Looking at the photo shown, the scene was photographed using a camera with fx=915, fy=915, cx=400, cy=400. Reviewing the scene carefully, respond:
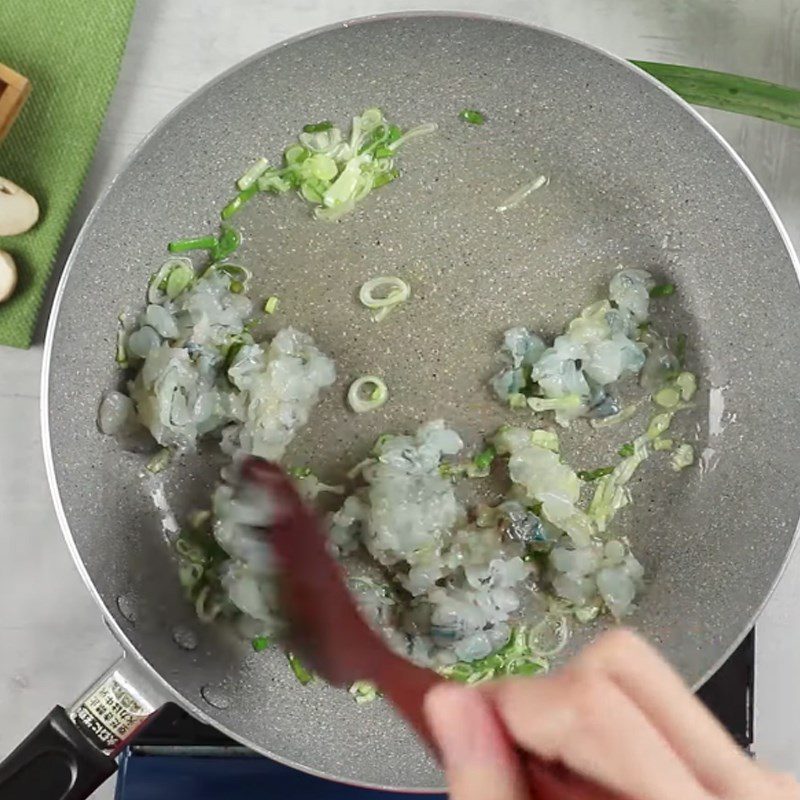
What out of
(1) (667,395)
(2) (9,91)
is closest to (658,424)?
(1) (667,395)

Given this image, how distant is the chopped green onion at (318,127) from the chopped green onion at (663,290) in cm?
37

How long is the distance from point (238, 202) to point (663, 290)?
1.43ft

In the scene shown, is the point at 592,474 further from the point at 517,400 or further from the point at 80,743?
the point at 80,743

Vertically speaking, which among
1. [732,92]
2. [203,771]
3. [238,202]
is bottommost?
[203,771]

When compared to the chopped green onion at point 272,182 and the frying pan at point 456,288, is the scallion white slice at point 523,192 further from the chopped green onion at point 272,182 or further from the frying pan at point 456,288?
the chopped green onion at point 272,182

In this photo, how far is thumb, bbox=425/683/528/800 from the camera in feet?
1.32

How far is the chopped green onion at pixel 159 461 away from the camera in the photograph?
0.88 m

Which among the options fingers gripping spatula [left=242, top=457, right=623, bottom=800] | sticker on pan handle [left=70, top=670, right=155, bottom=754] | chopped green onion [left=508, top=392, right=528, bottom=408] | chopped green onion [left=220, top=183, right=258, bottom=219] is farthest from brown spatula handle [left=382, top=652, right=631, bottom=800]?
chopped green onion [left=220, top=183, right=258, bottom=219]

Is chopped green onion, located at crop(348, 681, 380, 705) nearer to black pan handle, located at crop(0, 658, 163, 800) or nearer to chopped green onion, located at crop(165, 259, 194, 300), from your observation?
black pan handle, located at crop(0, 658, 163, 800)

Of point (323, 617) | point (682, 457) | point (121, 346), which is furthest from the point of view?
point (682, 457)

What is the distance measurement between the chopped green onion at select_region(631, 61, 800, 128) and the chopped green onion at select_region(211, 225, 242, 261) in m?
0.42

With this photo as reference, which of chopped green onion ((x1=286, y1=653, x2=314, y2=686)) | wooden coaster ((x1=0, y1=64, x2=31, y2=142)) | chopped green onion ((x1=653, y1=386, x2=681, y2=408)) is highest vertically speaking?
wooden coaster ((x1=0, y1=64, x2=31, y2=142))

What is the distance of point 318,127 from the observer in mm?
897

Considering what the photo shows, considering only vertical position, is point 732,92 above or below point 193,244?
above
